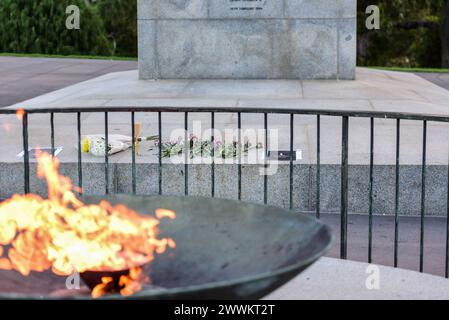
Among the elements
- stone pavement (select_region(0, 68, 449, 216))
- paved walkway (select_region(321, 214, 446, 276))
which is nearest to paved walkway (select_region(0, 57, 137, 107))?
stone pavement (select_region(0, 68, 449, 216))

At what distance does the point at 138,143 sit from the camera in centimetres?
1077

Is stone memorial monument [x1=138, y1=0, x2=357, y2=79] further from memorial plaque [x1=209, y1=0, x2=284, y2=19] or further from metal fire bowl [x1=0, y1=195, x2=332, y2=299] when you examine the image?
metal fire bowl [x1=0, y1=195, x2=332, y2=299]

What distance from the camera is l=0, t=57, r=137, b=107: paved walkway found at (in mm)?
16812

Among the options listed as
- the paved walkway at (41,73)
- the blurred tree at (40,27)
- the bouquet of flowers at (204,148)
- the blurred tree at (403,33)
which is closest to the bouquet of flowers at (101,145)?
the bouquet of flowers at (204,148)

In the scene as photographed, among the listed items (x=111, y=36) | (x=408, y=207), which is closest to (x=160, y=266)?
(x=408, y=207)

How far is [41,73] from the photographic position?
20078 millimetres

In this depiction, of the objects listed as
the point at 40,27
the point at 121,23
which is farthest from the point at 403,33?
the point at 40,27

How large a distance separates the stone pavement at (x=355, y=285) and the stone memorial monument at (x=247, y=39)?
401 inches

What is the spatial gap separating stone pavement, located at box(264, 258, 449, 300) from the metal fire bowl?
33.9 inches

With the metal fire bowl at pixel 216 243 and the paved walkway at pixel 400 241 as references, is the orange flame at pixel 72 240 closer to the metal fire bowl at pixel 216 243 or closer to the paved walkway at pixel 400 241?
the metal fire bowl at pixel 216 243

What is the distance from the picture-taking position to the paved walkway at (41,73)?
16.8m

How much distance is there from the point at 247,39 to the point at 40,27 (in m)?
13.7

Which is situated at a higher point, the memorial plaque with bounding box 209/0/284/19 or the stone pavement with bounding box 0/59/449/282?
the memorial plaque with bounding box 209/0/284/19
